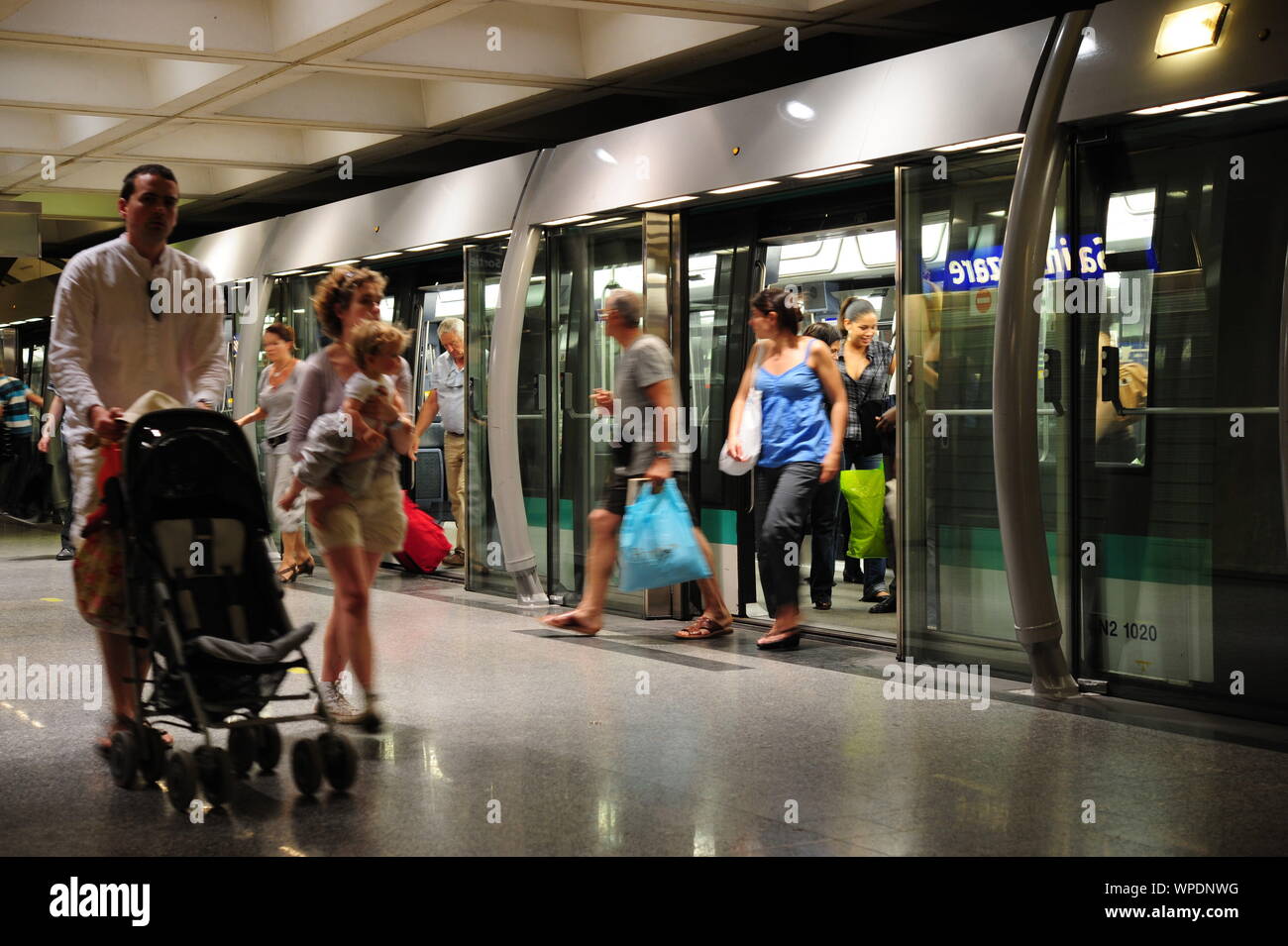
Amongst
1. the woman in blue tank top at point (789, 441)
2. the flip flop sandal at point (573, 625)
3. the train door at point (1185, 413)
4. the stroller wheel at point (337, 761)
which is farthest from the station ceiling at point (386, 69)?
the stroller wheel at point (337, 761)

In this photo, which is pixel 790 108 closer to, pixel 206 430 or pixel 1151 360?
pixel 1151 360

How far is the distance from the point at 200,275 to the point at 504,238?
4807 mm

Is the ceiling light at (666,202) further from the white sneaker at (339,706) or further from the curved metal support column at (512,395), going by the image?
the white sneaker at (339,706)

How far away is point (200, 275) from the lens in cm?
544

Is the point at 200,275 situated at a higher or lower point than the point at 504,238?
lower

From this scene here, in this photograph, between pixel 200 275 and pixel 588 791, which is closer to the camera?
pixel 588 791

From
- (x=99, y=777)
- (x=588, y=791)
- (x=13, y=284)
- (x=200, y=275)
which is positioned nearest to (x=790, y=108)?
(x=200, y=275)

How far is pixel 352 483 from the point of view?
5.67m

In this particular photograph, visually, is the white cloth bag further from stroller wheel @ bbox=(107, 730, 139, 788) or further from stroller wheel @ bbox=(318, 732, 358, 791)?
stroller wheel @ bbox=(107, 730, 139, 788)

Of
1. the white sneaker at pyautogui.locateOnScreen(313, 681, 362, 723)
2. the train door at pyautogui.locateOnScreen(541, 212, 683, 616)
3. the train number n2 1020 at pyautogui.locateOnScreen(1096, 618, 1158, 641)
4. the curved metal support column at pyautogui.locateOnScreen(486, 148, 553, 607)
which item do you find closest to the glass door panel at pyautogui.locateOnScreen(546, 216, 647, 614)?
the train door at pyautogui.locateOnScreen(541, 212, 683, 616)

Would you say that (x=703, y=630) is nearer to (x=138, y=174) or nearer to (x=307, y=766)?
(x=307, y=766)

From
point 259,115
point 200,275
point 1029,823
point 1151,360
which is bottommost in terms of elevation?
point 1029,823

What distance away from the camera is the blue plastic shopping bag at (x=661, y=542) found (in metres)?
7.64

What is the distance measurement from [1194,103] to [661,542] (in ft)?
11.1
